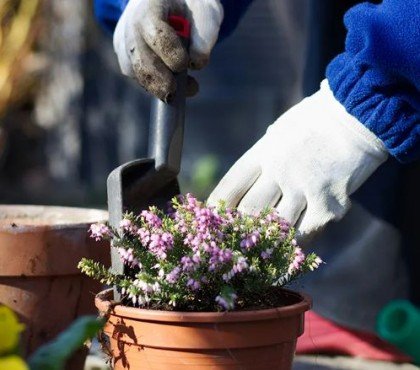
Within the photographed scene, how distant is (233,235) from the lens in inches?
68.1

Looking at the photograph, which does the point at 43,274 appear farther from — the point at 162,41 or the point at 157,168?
the point at 162,41

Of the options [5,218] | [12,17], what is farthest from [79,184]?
[5,218]

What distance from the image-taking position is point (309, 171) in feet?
6.61

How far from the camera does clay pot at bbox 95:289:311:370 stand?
163 centimetres

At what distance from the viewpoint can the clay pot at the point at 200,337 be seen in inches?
64.2

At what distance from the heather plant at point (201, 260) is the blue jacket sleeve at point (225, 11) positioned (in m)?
0.99

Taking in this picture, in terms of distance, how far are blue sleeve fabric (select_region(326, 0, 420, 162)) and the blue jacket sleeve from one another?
0.67 m

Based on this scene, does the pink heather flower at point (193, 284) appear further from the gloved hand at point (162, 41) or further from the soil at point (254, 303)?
the gloved hand at point (162, 41)

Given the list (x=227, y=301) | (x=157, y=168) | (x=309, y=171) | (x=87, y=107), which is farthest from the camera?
(x=87, y=107)

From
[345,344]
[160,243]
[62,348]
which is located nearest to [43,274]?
[160,243]

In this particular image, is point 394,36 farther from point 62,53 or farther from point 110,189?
point 62,53

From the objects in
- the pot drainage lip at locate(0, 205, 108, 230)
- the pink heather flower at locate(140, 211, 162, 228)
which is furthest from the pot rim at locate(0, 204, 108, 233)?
the pink heather flower at locate(140, 211, 162, 228)

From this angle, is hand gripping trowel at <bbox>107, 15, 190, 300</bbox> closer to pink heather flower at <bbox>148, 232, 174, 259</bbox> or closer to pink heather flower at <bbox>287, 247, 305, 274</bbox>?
pink heather flower at <bbox>148, 232, 174, 259</bbox>

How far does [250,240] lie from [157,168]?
0.30m
